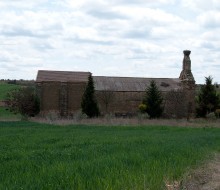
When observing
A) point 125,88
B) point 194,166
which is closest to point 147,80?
point 125,88

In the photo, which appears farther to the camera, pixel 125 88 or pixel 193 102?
pixel 125 88

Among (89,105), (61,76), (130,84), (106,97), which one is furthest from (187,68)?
(61,76)

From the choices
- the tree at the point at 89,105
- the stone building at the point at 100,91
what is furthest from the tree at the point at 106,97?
the tree at the point at 89,105

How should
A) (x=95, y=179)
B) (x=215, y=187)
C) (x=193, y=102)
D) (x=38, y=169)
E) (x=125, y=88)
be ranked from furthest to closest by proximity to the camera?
(x=125, y=88) < (x=193, y=102) < (x=38, y=169) < (x=215, y=187) < (x=95, y=179)

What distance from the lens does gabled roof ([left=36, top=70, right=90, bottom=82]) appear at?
6003cm

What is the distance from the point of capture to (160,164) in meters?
10.8

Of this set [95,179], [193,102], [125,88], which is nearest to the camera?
[95,179]

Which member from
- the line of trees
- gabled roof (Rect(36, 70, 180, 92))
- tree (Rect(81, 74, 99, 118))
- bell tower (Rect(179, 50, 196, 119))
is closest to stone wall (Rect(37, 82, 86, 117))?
A: gabled roof (Rect(36, 70, 180, 92))

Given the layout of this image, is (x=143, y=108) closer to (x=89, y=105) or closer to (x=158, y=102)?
(x=158, y=102)

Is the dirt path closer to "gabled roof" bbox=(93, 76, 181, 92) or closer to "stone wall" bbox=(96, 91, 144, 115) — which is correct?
"stone wall" bbox=(96, 91, 144, 115)

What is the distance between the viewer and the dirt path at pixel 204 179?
8.77 metres

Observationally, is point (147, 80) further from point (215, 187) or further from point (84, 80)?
point (215, 187)

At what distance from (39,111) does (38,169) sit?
4944 cm

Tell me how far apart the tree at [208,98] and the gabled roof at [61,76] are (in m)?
15.9
